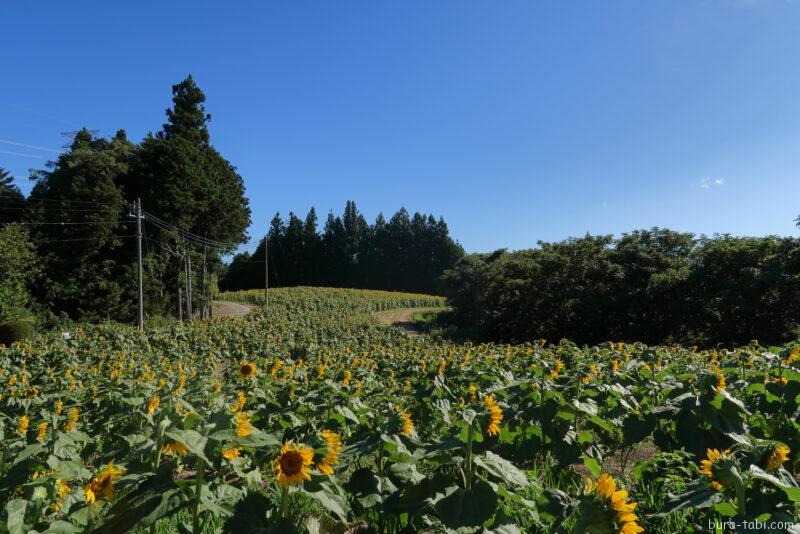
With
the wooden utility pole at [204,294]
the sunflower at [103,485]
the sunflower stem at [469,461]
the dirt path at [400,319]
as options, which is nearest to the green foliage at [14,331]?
the wooden utility pole at [204,294]

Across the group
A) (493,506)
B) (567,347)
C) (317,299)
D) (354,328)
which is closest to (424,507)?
(493,506)

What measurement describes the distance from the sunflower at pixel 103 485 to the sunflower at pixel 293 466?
64 cm

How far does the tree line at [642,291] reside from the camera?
16.4 metres

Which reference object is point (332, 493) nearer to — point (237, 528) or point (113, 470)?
point (237, 528)

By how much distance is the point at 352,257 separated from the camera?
2771 inches

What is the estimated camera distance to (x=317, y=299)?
1478 inches

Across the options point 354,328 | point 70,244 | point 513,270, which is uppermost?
point 70,244

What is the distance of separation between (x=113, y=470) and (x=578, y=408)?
222cm

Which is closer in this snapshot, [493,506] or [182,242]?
[493,506]

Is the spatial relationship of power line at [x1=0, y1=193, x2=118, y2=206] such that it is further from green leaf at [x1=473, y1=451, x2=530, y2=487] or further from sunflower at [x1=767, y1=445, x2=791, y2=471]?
sunflower at [x1=767, y1=445, x2=791, y2=471]

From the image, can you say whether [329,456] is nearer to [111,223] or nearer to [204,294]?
[111,223]

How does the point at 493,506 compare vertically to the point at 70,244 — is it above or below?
below

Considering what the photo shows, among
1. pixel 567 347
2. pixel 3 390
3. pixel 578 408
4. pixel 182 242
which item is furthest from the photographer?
pixel 182 242

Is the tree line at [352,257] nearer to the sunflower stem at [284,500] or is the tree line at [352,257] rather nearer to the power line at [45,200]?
the power line at [45,200]
